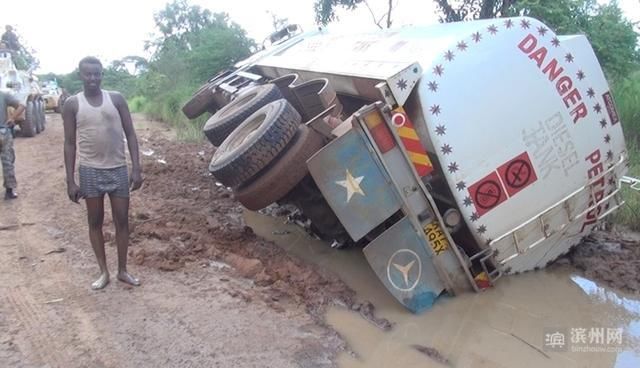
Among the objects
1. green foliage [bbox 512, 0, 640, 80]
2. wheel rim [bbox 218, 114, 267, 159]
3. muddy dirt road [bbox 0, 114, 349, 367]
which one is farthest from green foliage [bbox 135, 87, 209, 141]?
green foliage [bbox 512, 0, 640, 80]

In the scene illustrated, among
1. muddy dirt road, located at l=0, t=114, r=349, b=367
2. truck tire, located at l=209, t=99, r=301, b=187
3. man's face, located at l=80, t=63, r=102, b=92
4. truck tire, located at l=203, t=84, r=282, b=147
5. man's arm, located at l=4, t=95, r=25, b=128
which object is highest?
man's arm, located at l=4, t=95, r=25, b=128

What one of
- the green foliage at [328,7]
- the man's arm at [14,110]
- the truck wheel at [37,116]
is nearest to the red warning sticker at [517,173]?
the man's arm at [14,110]

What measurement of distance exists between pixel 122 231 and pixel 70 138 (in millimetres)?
714

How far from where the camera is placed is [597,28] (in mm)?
9078

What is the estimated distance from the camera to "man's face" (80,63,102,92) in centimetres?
370

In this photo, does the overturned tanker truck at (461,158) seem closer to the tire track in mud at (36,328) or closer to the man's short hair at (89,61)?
the man's short hair at (89,61)

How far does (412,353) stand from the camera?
359 centimetres

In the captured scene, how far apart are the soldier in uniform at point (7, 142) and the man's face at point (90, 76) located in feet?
11.2

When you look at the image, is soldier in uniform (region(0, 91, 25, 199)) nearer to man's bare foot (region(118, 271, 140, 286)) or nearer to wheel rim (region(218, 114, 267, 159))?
wheel rim (region(218, 114, 267, 159))

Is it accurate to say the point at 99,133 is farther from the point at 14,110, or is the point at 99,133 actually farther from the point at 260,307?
the point at 14,110

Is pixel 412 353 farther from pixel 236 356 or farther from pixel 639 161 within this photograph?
pixel 639 161

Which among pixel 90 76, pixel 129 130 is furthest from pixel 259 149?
pixel 90 76

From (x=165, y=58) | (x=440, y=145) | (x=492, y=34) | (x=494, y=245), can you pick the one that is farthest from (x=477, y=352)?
(x=165, y=58)

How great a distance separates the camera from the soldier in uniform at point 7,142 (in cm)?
649
